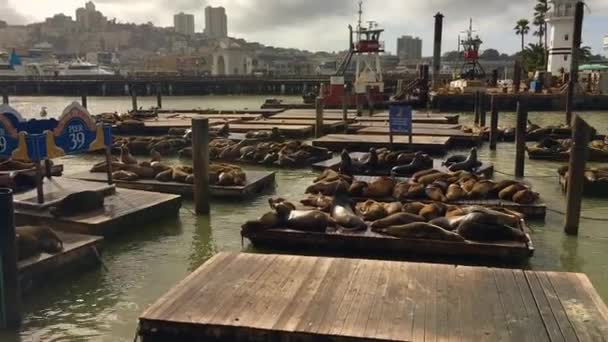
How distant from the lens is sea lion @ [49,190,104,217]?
7.58m

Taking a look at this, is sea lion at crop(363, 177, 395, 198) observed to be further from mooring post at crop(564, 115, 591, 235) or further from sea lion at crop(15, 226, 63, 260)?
sea lion at crop(15, 226, 63, 260)

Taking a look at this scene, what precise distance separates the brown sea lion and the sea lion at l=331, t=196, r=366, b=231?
146 millimetres

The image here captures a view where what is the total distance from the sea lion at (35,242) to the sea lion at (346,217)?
308cm

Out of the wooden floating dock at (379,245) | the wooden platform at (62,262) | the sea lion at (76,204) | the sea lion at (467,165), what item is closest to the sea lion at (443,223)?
the wooden floating dock at (379,245)

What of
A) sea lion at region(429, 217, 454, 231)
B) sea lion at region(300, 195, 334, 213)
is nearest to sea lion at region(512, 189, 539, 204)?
sea lion at region(429, 217, 454, 231)

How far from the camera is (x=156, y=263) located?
6.93 m

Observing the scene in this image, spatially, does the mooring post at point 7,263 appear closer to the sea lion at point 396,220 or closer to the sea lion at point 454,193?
the sea lion at point 396,220

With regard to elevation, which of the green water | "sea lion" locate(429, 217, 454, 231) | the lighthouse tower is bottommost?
the green water

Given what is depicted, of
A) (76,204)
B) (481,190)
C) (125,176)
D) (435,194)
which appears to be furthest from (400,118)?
(76,204)

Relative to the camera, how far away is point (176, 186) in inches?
395

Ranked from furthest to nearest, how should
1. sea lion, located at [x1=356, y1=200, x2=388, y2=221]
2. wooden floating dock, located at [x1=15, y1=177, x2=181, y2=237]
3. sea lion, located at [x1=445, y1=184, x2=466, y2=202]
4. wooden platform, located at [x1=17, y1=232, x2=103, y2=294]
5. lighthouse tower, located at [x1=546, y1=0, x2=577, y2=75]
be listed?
1. lighthouse tower, located at [x1=546, y1=0, x2=577, y2=75]
2. sea lion, located at [x1=445, y1=184, x2=466, y2=202]
3. wooden floating dock, located at [x1=15, y1=177, x2=181, y2=237]
4. sea lion, located at [x1=356, y1=200, x2=388, y2=221]
5. wooden platform, located at [x1=17, y1=232, x2=103, y2=294]

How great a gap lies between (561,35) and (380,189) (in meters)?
41.4

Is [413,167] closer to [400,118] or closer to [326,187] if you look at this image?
[326,187]

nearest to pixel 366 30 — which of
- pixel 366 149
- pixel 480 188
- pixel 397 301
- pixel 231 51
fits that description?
pixel 366 149
